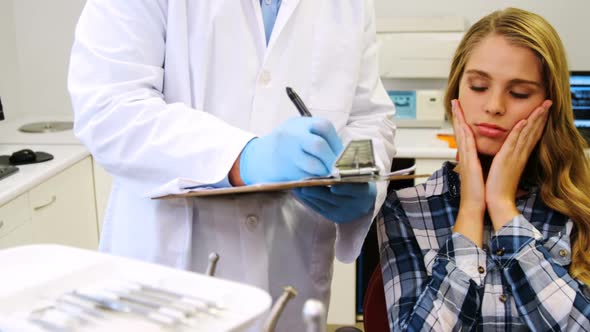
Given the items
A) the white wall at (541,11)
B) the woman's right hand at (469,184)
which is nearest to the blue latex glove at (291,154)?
the woman's right hand at (469,184)

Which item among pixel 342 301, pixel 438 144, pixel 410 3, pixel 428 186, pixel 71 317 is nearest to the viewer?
pixel 71 317

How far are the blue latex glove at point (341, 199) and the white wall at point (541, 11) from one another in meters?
2.06

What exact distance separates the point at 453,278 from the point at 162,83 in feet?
2.16

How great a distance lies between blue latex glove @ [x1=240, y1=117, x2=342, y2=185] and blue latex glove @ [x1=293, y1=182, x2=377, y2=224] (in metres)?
0.05

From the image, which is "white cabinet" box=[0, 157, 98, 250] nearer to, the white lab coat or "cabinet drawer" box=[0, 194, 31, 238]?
"cabinet drawer" box=[0, 194, 31, 238]

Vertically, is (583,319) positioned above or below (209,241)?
below

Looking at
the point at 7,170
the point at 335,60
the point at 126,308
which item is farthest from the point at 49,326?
→ the point at 7,170

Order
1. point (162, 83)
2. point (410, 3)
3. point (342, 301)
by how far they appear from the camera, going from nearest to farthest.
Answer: point (162, 83)
point (342, 301)
point (410, 3)

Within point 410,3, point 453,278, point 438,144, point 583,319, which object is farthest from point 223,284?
point 410,3

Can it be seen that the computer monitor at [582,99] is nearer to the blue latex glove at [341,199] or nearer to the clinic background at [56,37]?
the clinic background at [56,37]

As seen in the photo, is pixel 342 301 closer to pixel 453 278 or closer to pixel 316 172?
pixel 453 278

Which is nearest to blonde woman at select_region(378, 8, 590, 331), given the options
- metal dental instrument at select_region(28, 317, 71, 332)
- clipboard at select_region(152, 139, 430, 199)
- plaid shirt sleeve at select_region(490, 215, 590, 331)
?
plaid shirt sleeve at select_region(490, 215, 590, 331)

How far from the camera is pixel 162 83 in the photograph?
1.07 metres

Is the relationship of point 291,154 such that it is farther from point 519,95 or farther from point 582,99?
point 582,99
